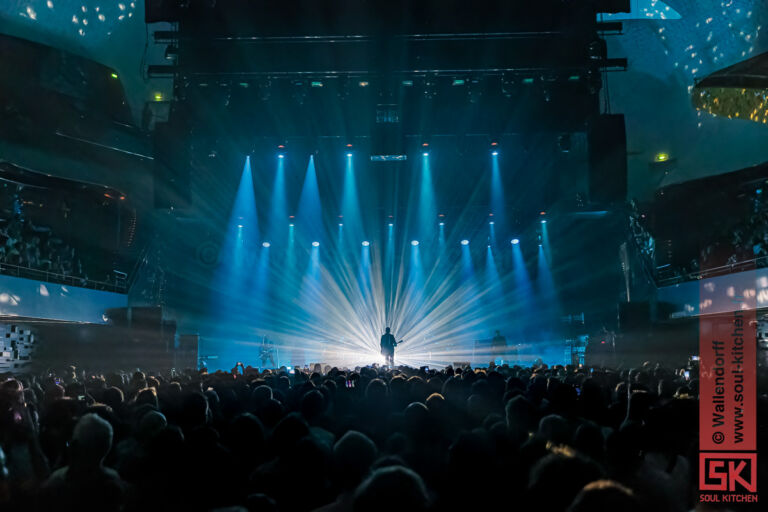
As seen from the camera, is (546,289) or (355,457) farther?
(546,289)

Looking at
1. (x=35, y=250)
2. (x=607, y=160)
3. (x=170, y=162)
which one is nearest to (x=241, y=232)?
(x=35, y=250)

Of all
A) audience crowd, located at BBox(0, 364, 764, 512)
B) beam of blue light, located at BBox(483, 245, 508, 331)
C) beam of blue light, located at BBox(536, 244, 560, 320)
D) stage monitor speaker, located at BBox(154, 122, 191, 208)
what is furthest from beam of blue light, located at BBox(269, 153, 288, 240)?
audience crowd, located at BBox(0, 364, 764, 512)

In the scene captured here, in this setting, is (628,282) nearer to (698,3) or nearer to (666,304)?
(666,304)

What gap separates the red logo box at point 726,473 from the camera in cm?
460

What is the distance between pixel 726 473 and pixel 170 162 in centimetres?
1367

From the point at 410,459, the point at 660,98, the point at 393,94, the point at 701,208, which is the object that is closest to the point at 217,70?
the point at 393,94

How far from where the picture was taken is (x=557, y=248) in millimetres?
31141

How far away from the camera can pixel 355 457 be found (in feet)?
14.3

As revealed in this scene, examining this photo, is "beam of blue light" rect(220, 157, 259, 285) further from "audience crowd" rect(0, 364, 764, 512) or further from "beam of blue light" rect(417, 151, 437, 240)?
"audience crowd" rect(0, 364, 764, 512)

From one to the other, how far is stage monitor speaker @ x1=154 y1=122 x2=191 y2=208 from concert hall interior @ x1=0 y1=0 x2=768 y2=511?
53 mm

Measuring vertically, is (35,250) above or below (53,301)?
above

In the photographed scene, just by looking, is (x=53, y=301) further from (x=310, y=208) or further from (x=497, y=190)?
(x=497, y=190)

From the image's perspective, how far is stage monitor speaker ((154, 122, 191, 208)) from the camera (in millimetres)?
14867

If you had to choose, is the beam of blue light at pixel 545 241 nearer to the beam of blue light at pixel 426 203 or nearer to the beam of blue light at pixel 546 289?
the beam of blue light at pixel 546 289
